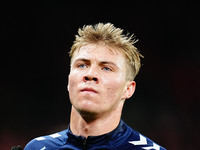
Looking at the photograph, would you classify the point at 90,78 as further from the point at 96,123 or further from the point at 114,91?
the point at 96,123

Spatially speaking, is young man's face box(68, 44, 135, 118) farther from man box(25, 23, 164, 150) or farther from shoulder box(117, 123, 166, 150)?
shoulder box(117, 123, 166, 150)

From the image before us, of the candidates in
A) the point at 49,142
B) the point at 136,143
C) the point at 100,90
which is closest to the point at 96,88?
the point at 100,90

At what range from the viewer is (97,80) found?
1938 mm

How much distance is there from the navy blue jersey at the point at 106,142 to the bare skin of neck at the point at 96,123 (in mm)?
34

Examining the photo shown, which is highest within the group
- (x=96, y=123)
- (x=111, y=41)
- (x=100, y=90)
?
(x=111, y=41)

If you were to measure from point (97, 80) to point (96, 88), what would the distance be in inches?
2.3

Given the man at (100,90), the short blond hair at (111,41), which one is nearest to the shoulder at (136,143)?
the man at (100,90)

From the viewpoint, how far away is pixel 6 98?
577 centimetres

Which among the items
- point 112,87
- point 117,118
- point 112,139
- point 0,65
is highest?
point 0,65

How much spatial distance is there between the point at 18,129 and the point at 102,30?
13.3 feet

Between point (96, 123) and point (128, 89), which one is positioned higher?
point (128, 89)

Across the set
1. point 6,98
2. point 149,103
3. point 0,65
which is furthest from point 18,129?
point 149,103

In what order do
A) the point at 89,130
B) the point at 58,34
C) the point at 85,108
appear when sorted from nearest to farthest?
the point at 85,108 < the point at 89,130 < the point at 58,34

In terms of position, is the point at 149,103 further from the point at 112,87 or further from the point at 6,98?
the point at 112,87
